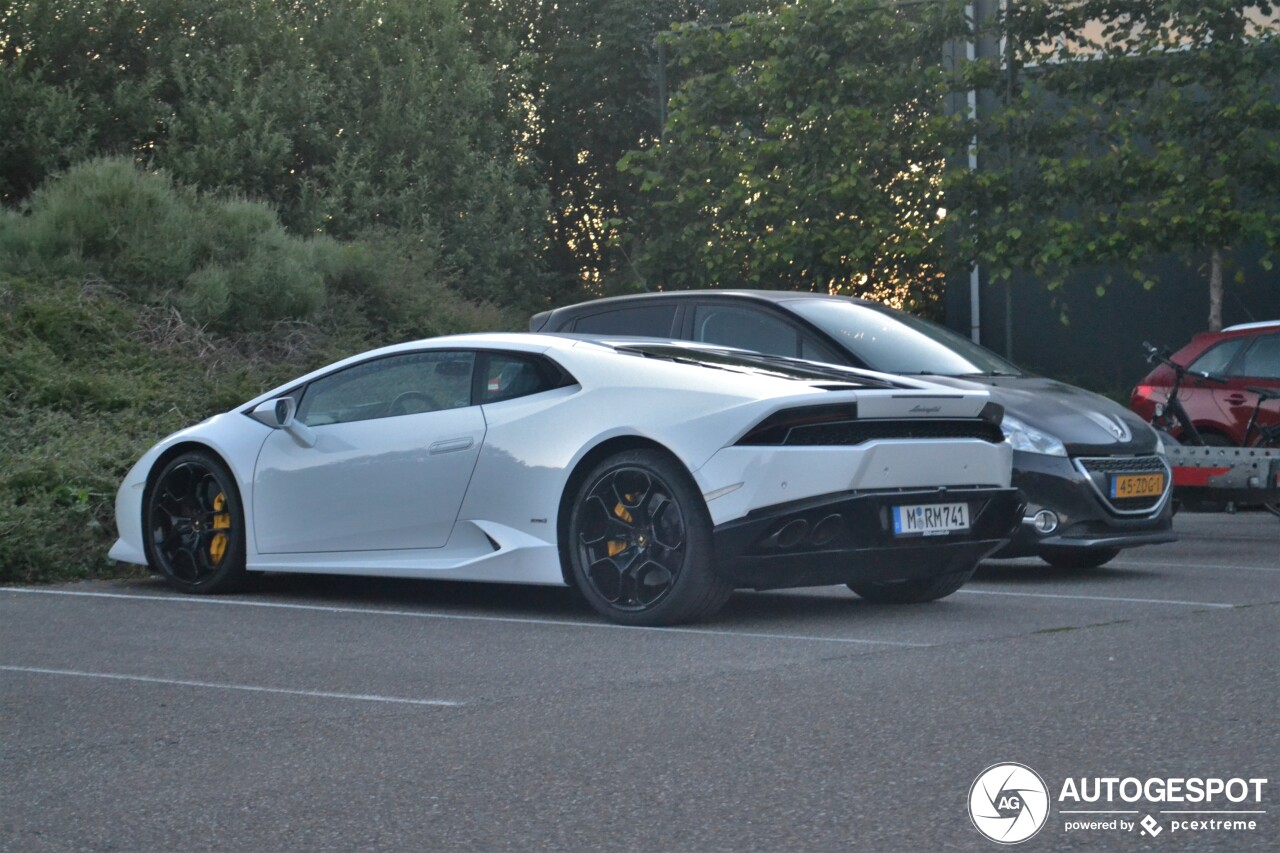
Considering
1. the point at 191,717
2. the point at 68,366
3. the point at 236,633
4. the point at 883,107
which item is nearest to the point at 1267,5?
the point at 883,107

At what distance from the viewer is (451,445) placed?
8.12 metres

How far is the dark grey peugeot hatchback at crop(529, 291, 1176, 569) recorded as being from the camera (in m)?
9.33

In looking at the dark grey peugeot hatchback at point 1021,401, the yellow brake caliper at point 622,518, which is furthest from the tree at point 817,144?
the yellow brake caliper at point 622,518

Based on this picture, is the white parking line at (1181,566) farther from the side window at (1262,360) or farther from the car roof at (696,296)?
the side window at (1262,360)

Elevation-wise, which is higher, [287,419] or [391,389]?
[391,389]

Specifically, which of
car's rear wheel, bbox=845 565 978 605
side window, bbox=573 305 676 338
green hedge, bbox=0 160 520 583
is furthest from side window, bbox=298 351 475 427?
green hedge, bbox=0 160 520 583

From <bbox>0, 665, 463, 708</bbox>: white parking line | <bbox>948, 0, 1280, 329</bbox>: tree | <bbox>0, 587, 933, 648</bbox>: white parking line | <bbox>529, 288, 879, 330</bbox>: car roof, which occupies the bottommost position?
<bbox>0, 587, 933, 648</bbox>: white parking line

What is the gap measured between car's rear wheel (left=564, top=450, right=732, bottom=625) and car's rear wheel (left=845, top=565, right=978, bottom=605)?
4.09 feet

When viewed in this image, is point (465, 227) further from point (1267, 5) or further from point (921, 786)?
point (921, 786)

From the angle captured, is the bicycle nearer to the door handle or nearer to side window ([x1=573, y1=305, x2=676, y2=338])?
side window ([x1=573, y1=305, x2=676, y2=338])

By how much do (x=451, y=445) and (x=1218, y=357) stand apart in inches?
315

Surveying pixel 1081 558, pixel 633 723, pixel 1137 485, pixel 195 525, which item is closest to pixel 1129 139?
pixel 1081 558

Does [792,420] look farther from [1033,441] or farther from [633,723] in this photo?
[1033,441]

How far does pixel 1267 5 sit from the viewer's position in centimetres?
1973
